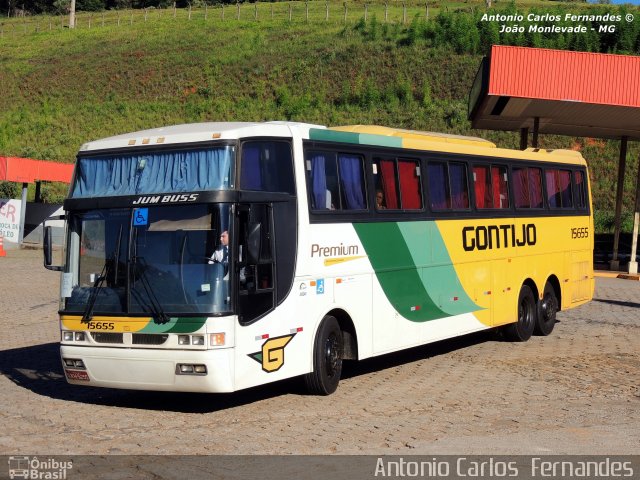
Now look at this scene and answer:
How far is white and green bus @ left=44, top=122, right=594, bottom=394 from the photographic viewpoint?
10.5 metres

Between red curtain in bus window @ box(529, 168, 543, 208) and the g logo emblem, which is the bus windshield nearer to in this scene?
the g logo emblem

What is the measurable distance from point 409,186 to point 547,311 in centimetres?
521

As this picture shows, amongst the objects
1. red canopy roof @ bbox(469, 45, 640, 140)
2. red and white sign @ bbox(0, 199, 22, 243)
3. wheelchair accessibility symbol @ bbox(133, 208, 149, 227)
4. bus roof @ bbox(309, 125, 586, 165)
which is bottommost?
red and white sign @ bbox(0, 199, 22, 243)

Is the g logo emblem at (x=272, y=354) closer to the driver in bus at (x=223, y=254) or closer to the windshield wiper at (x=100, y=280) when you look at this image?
the driver in bus at (x=223, y=254)

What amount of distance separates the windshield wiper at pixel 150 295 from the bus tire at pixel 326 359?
6.63 feet

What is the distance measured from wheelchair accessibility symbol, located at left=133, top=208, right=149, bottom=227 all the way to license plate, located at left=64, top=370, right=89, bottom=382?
170 cm

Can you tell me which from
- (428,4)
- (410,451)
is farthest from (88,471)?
(428,4)

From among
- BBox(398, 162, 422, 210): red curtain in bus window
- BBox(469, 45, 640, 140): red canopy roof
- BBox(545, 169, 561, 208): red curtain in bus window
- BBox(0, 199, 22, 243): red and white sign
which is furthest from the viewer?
BBox(0, 199, 22, 243): red and white sign

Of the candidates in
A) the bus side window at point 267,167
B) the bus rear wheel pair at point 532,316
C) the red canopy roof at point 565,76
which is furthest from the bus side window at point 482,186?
the red canopy roof at point 565,76

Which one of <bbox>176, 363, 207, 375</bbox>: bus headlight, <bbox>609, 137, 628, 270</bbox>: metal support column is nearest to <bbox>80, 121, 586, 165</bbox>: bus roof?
<bbox>176, 363, 207, 375</bbox>: bus headlight

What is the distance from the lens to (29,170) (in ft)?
137

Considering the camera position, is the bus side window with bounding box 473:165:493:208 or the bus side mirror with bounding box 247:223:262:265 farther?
the bus side window with bounding box 473:165:493:208

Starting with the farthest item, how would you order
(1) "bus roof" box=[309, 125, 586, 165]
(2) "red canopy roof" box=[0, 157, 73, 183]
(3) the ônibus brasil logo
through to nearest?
(2) "red canopy roof" box=[0, 157, 73, 183] → (1) "bus roof" box=[309, 125, 586, 165] → (3) the ônibus brasil logo

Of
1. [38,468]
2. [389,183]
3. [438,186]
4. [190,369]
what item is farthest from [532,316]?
[38,468]
